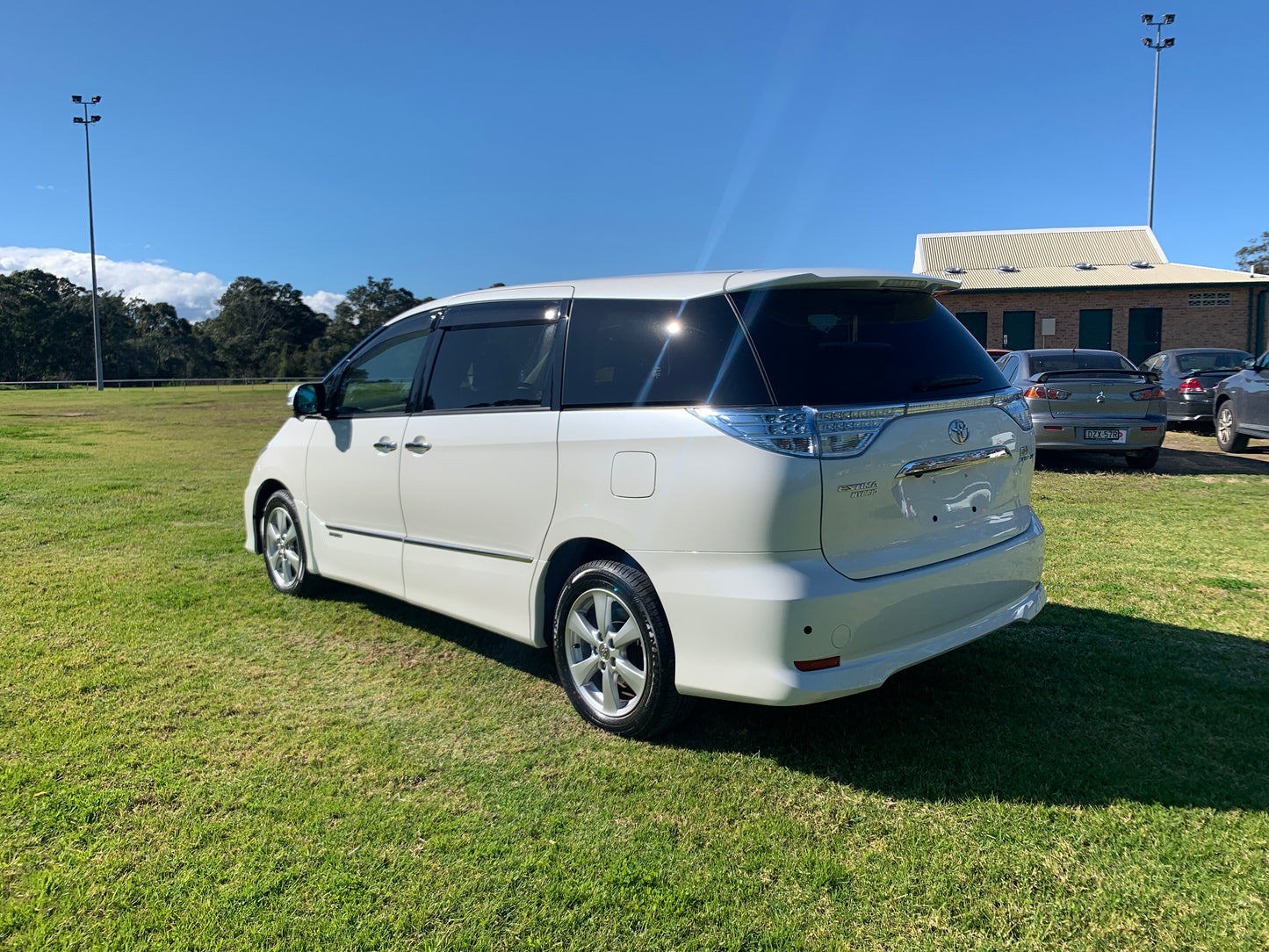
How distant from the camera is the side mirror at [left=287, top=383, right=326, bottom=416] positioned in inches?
211

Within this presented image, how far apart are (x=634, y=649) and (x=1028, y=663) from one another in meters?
2.09

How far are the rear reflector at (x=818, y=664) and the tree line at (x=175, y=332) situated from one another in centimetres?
7385

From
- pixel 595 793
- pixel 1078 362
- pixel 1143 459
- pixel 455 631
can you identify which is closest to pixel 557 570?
pixel 595 793

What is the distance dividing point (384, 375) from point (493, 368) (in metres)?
1.06

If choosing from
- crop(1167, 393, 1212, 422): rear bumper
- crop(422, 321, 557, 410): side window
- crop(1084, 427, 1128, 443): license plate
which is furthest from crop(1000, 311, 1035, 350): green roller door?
crop(422, 321, 557, 410): side window

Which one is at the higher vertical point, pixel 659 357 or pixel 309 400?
pixel 659 357

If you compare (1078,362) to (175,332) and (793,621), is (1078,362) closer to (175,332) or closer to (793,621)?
(793,621)

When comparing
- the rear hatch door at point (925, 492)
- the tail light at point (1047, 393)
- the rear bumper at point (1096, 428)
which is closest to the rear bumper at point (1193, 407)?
the rear bumper at point (1096, 428)

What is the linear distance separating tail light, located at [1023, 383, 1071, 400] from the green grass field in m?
5.57

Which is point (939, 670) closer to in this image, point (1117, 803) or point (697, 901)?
point (1117, 803)

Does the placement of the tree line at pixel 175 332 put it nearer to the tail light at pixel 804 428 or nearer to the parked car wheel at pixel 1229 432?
the parked car wheel at pixel 1229 432

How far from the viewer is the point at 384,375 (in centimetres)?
501

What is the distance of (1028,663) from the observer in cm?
429

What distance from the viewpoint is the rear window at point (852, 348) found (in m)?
3.18
